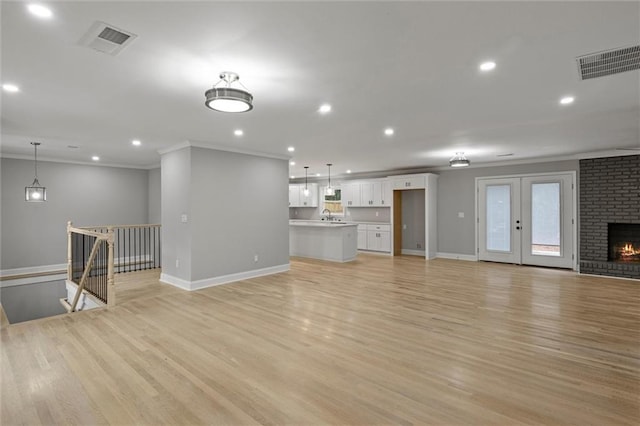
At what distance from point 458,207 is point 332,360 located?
7337 mm

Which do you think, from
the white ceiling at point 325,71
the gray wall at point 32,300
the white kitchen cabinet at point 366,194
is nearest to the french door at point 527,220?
the white ceiling at point 325,71

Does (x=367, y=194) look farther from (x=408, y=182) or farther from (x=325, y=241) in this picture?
(x=325, y=241)

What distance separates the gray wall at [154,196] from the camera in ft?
29.3

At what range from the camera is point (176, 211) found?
19.8 feet

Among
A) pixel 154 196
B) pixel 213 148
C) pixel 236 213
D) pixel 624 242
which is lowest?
pixel 624 242

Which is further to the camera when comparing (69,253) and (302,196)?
(302,196)

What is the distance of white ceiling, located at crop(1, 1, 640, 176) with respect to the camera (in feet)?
6.68

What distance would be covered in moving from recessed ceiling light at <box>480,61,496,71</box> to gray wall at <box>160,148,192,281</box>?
466 cm

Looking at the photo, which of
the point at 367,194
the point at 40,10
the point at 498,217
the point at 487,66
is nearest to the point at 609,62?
the point at 487,66

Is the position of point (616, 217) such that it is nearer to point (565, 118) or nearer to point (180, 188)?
point (565, 118)

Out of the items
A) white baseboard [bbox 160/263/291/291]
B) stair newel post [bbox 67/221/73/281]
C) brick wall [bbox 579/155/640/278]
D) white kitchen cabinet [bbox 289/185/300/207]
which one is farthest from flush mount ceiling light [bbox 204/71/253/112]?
white kitchen cabinet [bbox 289/185/300/207]

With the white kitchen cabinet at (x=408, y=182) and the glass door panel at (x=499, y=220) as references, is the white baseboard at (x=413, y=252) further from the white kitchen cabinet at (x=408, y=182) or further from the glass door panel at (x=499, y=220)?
the white kitchen cabinet at (x=408, y=182)

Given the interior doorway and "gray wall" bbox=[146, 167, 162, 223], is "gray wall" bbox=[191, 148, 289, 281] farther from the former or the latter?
the interior doorway

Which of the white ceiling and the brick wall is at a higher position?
the white ceiling
